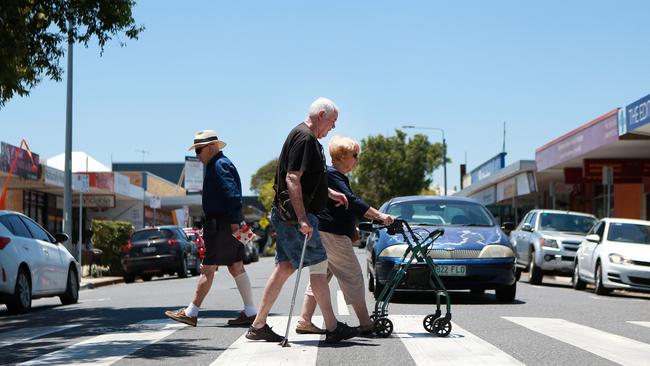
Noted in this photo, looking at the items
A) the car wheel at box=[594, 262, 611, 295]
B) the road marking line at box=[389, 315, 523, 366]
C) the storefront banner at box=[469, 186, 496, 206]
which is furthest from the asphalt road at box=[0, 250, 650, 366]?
the storefront banner at box=[469, 186, 496, 206]

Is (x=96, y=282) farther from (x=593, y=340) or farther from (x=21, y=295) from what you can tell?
(x=593, y=340)

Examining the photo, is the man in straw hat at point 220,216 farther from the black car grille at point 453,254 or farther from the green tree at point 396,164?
the green tree at point 396,164

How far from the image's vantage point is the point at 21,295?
45.9ft

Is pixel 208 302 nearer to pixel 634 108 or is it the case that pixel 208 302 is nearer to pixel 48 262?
pixel 48 262

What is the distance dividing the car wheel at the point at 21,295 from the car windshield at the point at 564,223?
44.3 ft

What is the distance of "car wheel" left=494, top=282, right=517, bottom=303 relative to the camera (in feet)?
46.3

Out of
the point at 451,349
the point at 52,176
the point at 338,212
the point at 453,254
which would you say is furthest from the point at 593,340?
the point at 52,176

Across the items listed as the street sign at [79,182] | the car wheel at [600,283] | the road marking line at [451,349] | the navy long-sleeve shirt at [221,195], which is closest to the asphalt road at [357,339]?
the road marking line at [451,349]

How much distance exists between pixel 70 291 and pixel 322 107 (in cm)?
935

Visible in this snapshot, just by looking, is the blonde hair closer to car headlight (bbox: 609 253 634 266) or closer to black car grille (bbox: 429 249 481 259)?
black car grille (bbox: 429 249 481 259)

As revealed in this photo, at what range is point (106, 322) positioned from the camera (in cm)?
Result: 1152

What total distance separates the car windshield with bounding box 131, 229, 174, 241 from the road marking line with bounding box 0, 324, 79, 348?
17353mm

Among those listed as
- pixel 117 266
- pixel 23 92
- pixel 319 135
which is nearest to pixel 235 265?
pixel 319 135

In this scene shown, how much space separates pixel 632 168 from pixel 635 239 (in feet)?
45.7
